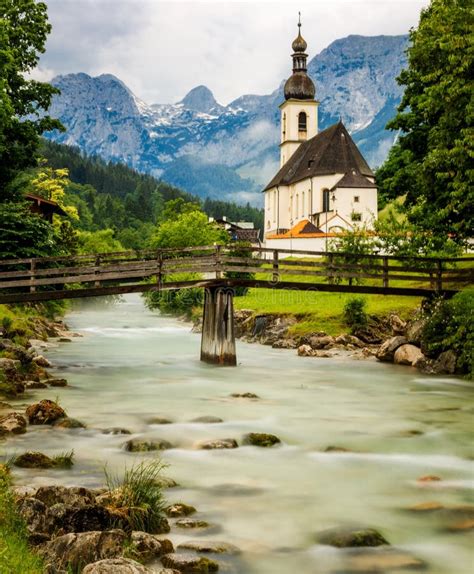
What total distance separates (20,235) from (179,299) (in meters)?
28.9

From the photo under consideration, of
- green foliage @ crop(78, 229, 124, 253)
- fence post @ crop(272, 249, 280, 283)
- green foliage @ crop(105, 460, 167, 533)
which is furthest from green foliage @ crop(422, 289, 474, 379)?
green foliage @ crop(78, 229, 124, 253)

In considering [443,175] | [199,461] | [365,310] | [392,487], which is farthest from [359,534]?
[365,310]

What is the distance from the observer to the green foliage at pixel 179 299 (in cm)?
5594

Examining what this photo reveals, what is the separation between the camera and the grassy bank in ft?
118

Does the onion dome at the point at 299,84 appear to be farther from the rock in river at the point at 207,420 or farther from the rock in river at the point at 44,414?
the rock in river at the point at 44,414

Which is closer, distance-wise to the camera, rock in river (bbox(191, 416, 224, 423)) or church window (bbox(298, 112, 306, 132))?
rock in river (bbox(191, 416, 224, 423))

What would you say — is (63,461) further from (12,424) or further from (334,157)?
(334,157)

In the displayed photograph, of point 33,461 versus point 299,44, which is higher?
point 299,44

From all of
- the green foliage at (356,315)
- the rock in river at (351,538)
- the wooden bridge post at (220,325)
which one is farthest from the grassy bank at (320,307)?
the rock in river at (351,538)

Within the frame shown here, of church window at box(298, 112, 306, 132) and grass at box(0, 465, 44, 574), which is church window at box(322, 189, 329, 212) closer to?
church window at box(298, 112, 306, 132)

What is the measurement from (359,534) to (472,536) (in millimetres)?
1423

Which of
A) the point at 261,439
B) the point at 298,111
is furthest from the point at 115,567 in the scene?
the point at 298,111

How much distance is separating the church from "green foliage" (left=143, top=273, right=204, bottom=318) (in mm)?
17702

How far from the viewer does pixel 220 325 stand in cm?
2670
